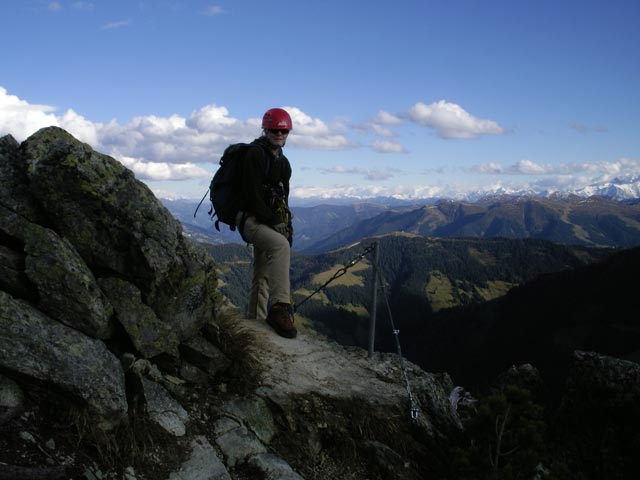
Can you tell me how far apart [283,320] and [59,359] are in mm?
5428

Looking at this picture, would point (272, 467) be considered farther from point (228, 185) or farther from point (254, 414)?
point (228, 185)

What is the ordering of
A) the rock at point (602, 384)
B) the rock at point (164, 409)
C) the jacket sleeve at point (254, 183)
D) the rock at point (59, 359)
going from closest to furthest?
the rock at point (59, 359) < the rock at point (164, 409) < the rock at point (602, 384) < the jacket sleeve at point (254, 183)

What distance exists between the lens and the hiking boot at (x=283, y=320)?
9.99m

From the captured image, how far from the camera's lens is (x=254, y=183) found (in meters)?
8.91

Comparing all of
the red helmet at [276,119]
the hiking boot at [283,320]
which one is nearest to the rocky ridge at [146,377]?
the hiking boot at [283,320]

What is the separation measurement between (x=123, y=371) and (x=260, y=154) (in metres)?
4.91

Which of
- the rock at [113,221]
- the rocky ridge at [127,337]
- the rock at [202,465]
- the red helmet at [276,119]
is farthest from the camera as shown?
the red helmet at [276,119]

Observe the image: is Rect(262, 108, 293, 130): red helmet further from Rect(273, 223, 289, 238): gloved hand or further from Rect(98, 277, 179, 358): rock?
Rect(98, 277, 179, 358): rock

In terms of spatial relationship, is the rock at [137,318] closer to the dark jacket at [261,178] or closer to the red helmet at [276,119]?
the dark jacket at [261,178]

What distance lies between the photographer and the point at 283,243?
9648 mm

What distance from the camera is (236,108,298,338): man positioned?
353 inches

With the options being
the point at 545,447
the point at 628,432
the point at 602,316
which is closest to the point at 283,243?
the point at 545,447

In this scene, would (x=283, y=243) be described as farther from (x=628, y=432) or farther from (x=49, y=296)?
(x=628, y=432)

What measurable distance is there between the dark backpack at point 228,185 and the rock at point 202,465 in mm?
4548
